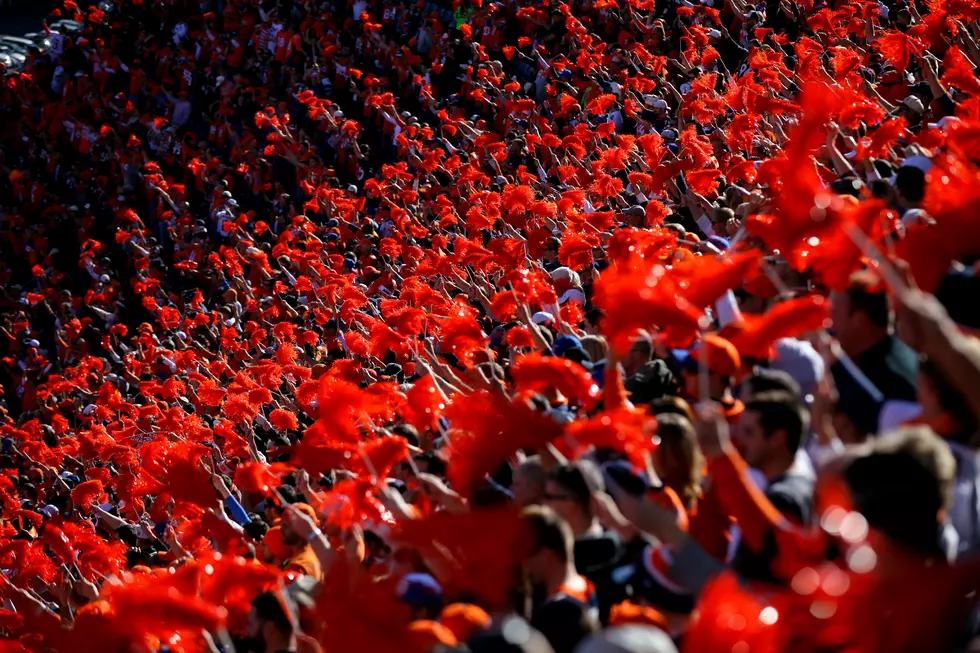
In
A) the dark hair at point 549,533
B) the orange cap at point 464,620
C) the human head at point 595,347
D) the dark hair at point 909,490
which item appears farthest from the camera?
the human head at point 595,347

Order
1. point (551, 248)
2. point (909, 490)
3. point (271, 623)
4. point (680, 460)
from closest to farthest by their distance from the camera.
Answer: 1. point (909, 490)
2. point (680, 460)
3. point (271, 623)
4. point (551, 248)

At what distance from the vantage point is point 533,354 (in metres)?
3.74

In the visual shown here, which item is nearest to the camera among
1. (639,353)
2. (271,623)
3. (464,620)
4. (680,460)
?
(464,620)

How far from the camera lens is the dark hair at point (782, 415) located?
2.26m

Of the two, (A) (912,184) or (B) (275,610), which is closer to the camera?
(B) (275,610)

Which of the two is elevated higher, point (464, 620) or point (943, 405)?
point (943, 405)

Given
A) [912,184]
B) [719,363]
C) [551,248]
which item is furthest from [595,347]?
[551,248]

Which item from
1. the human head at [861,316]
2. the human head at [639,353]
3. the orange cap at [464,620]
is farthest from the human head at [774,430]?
the human head at [639,353]

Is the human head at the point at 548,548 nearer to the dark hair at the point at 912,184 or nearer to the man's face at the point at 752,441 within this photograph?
the man's face at the point at 752,441

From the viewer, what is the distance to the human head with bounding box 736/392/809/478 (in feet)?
7.40

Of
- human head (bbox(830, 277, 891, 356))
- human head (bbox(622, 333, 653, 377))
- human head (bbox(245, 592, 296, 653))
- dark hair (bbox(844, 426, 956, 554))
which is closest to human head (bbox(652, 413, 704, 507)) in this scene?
human head (bbox(830, 277, 891, 356))

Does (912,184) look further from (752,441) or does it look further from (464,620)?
(464,620)

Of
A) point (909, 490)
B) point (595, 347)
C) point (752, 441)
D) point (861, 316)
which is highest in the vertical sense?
point (909, 490)

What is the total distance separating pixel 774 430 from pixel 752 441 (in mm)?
61
